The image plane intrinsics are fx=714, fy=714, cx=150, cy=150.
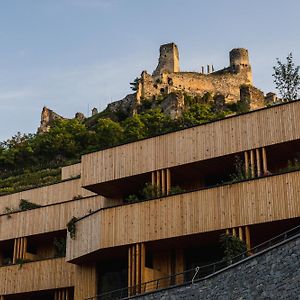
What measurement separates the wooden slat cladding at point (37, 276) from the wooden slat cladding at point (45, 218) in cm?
218

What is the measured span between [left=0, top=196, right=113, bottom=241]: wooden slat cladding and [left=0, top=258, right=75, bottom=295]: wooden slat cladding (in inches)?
85.8

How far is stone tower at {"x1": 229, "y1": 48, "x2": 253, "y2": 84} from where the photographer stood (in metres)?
90.1

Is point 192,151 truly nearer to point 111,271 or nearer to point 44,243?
point 111,271

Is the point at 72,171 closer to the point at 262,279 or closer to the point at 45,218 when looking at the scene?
the point at 45,218

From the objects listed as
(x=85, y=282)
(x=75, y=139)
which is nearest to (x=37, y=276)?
(x=85, y=282)

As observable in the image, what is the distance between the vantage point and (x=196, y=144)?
2956 centimetres

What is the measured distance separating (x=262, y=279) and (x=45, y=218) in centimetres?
1973

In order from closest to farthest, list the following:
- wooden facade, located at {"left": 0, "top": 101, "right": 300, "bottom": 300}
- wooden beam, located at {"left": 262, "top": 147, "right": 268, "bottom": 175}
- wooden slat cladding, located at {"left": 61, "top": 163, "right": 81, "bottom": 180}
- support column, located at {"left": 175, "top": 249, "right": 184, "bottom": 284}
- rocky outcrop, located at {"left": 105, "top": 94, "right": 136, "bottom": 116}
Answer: wooden facade, located at {"left": 0, "top": 101, "right": 300, "bottom": 300}
wooden beam, located at {"left": 262, "top": 147, "right": 268, "bottom": 175}
support column, located at {"left": 175, "top": 249, "right": 184, "bottom": 284}
wooden slat cladding, located at {"left": 61, "top": 163, "right": 81, "bottom": 180}
rocky outcrop, located at {"left": 105, "top": 94, "right": 136, "bottom": 116}

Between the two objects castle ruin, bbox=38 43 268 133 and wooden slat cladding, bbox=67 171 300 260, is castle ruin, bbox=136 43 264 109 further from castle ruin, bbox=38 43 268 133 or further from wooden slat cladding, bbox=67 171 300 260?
wooden slat cladding, bbox=67 171 300 260

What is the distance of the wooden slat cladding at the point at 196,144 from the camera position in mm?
27469

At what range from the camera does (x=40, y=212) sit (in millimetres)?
38000

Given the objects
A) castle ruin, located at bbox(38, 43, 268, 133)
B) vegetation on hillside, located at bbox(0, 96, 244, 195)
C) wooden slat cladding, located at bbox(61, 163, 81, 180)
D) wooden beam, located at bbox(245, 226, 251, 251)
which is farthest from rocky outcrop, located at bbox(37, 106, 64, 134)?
wooden beam, located at bbox(245, 226, 251, 251)

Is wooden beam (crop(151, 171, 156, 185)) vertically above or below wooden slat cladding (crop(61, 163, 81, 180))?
below

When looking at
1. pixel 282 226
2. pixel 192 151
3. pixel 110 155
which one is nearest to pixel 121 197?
pixel 110 155
